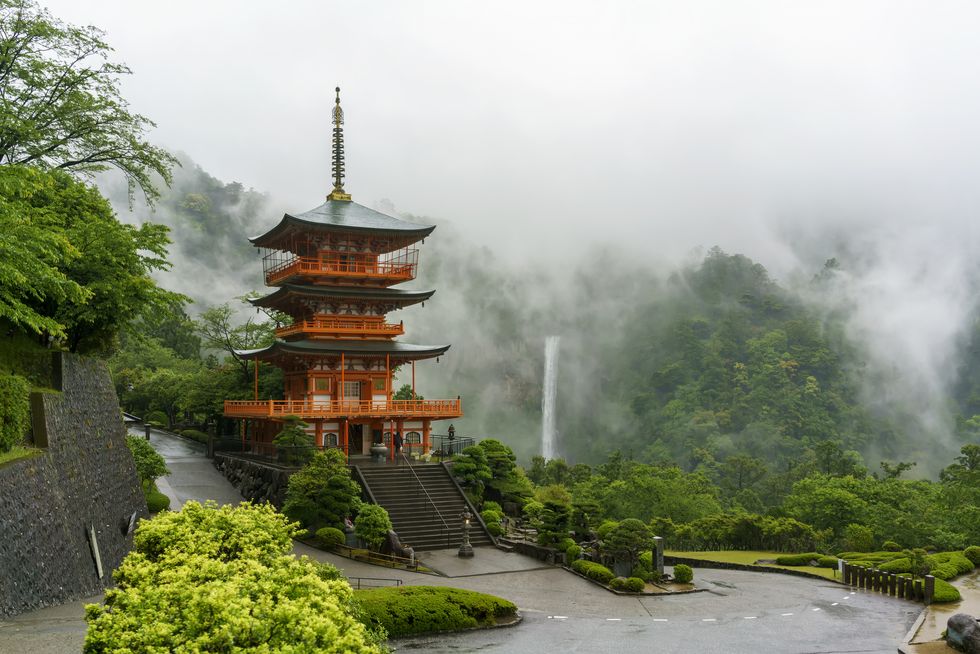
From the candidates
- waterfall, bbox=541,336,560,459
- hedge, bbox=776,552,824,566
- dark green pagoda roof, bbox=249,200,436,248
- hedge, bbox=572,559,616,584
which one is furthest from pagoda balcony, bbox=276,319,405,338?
waterfall, bbox=541,336,560,459

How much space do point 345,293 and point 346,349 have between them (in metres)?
2.71

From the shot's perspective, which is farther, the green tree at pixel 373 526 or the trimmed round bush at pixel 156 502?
the trimmed round bush at pixel 156 502

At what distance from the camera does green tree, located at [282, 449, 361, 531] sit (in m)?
27.5

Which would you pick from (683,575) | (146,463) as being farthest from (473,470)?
(146,463)

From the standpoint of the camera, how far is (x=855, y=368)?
3772 inches

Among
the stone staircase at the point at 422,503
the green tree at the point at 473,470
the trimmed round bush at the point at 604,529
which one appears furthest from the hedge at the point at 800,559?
the green tree at the point at 473,470

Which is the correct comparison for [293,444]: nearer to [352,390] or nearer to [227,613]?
[352,390]

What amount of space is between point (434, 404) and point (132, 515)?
15.5m

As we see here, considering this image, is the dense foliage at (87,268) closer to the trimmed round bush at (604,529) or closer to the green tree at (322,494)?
the green tree at (322,494)

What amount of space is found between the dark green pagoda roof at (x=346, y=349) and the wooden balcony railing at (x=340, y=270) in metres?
3.03

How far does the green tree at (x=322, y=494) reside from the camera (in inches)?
1081

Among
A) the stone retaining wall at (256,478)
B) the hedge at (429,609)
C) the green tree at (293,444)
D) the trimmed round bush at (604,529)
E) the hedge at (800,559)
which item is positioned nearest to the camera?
the hedge at (429,609)

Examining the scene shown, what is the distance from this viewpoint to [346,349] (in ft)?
115

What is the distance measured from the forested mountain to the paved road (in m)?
59.8
